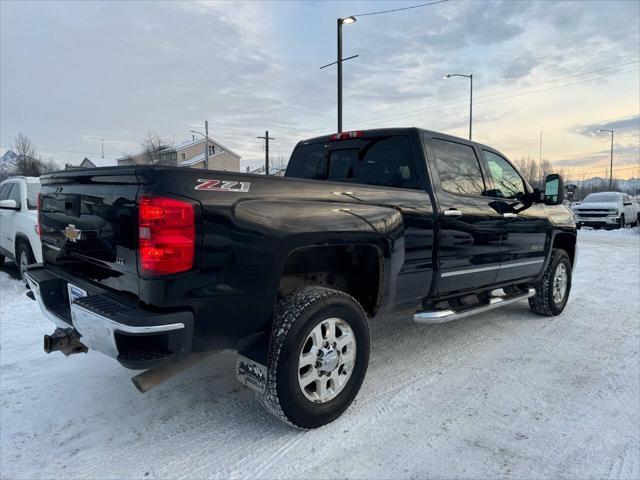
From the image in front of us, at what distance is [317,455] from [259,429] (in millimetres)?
469

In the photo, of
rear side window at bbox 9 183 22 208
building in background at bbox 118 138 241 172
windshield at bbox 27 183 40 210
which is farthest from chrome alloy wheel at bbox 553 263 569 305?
building in background at bbox 118 138 241 172

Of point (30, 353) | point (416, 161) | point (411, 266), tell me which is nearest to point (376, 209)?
point (411, 266)

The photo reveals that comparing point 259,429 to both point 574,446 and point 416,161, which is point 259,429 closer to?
point 574,446

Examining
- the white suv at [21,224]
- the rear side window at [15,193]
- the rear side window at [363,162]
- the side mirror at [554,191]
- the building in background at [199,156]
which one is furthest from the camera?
the building in background at [199,156]

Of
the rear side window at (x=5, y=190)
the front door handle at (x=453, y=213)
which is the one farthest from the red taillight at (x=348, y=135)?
the rear side window at (x=5, y=190)

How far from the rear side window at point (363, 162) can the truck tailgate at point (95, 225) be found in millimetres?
2236

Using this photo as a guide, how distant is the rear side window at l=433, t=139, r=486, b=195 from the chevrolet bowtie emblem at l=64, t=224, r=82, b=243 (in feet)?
9.05

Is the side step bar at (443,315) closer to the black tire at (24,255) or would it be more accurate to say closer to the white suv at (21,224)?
the white suv at (21,224)

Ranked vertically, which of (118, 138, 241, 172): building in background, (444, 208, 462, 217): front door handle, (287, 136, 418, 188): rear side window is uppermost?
(118, 138, 241, 172): building in background

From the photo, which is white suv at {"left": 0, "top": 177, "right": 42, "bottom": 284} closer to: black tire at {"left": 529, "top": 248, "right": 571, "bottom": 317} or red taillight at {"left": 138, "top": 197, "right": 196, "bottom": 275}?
red taillight at {"left": 138, "top": 197, "right": 196, "bottom": 275}

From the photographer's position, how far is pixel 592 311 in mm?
5773

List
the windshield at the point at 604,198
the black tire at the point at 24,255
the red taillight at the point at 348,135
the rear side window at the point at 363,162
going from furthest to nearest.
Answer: the windshield at the point at 604,198 → the black tire at the point at 24,255 → the red taillight at the point at 348,135 → the rear side window at the point at 363,162

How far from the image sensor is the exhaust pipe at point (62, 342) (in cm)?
279

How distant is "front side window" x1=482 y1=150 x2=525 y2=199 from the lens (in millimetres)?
4684
